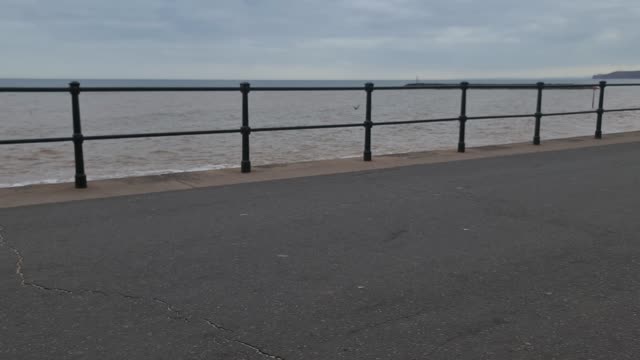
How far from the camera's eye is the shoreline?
283 inches

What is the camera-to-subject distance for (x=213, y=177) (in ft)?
28.0

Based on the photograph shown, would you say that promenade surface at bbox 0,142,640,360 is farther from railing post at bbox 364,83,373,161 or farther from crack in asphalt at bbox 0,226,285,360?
railing post at bbox 364,83,373,161

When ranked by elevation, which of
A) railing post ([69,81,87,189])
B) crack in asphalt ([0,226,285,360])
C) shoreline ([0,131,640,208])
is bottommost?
crack in asphalt ([0,226,285,360])

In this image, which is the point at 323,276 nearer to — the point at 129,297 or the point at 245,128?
the point at 129,297

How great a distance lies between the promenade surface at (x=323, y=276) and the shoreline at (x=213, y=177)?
439 millimetres

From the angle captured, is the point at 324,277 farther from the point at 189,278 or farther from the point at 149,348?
the point at 149,348

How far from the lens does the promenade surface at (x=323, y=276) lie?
337cm

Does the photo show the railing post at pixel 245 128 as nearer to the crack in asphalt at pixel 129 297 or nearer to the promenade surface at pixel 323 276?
the promenade surface at pixel 323 276

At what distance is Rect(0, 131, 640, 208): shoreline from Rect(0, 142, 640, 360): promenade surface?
0.44 meters

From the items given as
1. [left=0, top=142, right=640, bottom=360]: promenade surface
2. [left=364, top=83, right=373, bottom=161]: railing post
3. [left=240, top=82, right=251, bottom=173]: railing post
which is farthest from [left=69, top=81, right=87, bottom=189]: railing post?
[left=364, top=83, right=373, bottom=161]: railing post

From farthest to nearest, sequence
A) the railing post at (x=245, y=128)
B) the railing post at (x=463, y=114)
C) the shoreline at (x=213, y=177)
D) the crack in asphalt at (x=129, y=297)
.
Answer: the railing post at (x=463, y=114) → the railing post at (x=245, y=128) → the shoreline at (x=213, y=177) → the crack in asphalt at (x=129, y=297)

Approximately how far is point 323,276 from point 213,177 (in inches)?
174

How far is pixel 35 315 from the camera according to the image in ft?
12.0

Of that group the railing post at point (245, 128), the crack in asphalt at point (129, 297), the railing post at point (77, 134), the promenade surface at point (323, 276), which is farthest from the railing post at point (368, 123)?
the crack in asphalt at point (129, 297)
